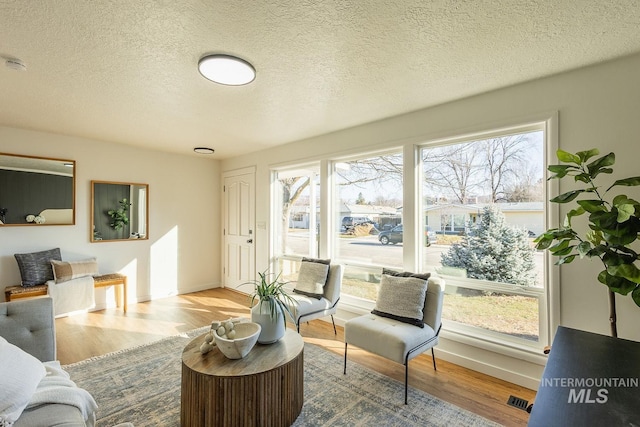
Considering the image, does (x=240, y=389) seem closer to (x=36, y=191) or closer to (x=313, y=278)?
(x=313, y=278)

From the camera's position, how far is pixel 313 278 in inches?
137

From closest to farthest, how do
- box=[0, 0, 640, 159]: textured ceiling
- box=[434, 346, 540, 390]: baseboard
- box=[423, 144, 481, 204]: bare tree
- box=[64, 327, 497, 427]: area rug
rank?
box=[0, 0, 640, 159]: textured ceiling < box=[64, 327, 497, 427]: area rug < box=[434, 346, 540, 390]: baseboard < box=[423, 144, 481, 204]: bare tree

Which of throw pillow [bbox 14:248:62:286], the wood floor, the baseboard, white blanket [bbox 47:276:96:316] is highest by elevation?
throw pillow [bbox 14:248:62:286]

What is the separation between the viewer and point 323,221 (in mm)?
3941

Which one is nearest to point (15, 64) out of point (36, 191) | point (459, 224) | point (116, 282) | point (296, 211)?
point (36, 191)

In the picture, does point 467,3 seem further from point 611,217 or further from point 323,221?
point 323,221

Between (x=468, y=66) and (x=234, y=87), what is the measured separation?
1.78 metres

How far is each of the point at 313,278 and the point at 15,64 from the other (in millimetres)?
3012

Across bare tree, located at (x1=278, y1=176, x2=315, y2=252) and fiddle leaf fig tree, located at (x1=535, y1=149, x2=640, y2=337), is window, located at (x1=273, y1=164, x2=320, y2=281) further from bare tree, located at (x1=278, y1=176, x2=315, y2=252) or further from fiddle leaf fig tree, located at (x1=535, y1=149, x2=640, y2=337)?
fiddle leaf fig tree, located at (x1=535, y1=149, x2=640, y2=337)

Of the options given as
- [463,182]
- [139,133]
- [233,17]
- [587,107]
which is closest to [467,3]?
[233,17]

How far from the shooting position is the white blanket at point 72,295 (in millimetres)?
3605

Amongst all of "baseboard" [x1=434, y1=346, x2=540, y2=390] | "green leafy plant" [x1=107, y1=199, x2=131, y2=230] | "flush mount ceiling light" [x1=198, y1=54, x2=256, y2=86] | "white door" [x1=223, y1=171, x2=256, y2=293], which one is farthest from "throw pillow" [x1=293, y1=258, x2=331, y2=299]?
"green leafy plant" [x1=107, y1=199, x2=131, y2=230]

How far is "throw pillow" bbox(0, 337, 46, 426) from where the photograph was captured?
1.25 meters

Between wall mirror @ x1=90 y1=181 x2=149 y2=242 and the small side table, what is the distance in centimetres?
54
